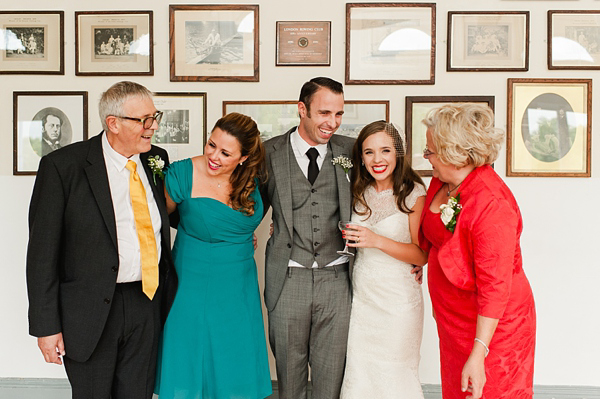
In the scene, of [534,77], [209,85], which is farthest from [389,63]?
[209,85]

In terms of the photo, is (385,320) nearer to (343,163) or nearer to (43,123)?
(343,163)

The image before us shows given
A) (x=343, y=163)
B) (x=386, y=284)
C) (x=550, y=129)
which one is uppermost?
(x=550, y=129)

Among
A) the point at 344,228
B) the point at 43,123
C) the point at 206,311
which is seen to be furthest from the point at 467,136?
the point at 43,123

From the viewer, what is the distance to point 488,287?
185 cm

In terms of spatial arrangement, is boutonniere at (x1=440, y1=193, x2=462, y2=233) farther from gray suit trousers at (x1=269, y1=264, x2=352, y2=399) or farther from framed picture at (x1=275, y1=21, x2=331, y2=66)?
framed picture at (x1=275, y1=21, x2=331, y2=66)

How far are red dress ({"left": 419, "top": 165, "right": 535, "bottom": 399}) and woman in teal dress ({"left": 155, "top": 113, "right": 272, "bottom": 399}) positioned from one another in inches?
36.8

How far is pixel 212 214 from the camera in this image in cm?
229

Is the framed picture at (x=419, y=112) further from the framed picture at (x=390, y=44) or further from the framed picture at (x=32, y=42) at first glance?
the framed picture at (x=32, y=42)

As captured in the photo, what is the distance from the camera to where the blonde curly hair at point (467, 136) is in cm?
196

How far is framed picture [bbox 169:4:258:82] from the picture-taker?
3.12m

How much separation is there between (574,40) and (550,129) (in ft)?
1.91

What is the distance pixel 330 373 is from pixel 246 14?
222 cm

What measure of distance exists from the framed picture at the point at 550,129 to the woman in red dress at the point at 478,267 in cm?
129

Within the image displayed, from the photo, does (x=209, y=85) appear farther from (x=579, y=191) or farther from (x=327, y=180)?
(x=579, y=191)
